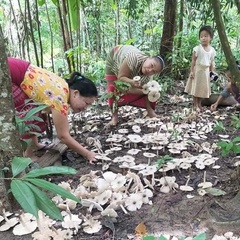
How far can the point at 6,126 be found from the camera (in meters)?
1.75

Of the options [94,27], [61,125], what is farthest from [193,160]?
[94,27]

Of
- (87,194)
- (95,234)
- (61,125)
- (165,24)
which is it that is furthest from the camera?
(165,24)

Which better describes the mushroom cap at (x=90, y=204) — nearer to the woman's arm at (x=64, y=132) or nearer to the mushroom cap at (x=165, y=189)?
the mushroom cap at (x=165, y=189)

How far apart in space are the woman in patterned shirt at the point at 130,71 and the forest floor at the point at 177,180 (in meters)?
0.26

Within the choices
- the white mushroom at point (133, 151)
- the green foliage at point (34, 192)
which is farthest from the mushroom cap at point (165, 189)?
the green foliage at point (34, 192)

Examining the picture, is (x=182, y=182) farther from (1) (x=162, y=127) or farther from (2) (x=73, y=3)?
(2) (x=73, y=3)

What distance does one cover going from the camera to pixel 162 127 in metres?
3.35

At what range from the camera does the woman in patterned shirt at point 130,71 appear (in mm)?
3473

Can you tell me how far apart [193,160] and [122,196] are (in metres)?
0.70

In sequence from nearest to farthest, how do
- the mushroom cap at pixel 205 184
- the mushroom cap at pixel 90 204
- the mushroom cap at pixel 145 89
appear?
the mushroom cap at pixel 90 204 → the mushroom cap at pixel 205 184 → the mushroom cap at pixel 145 89

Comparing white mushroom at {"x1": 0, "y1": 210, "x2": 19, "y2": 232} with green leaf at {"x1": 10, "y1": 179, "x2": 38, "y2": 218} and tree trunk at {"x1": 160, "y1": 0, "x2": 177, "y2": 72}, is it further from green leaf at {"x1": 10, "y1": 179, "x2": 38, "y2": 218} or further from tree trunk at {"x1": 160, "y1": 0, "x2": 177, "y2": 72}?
tree trunk at {"x1": 160, "y1": 0, "x2": 177, "y2": 72}

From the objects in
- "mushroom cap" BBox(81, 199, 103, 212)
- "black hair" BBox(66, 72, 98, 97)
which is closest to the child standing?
"black hair" BBox(66, 72, 98, 97)

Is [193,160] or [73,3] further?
[73,3]

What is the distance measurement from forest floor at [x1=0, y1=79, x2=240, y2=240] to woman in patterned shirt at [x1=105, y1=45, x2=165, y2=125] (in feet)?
0.85
